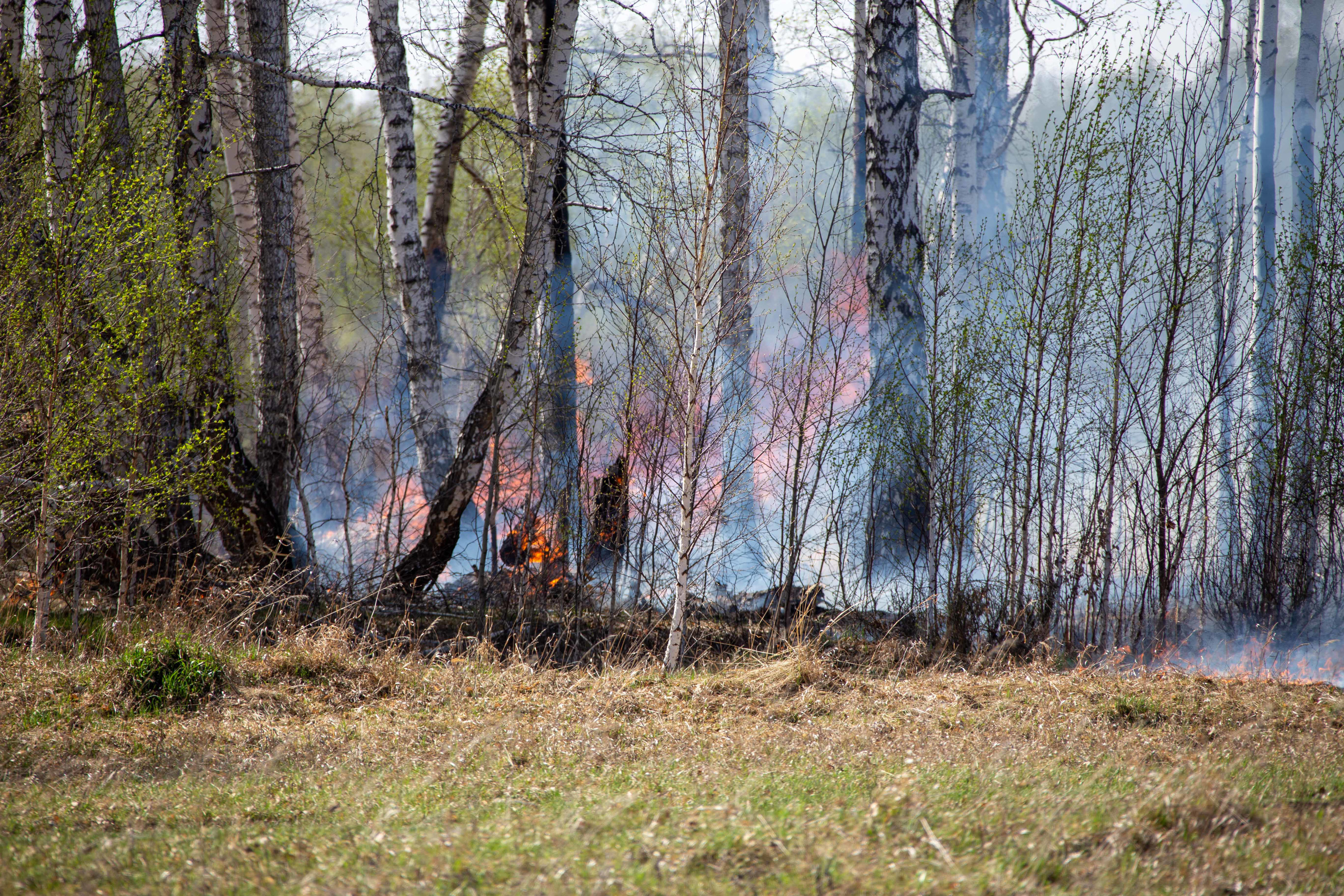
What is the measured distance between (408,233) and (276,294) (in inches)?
59.7

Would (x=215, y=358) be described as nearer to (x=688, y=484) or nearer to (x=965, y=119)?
(x=688, y=484)

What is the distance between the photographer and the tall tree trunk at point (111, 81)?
7531mm

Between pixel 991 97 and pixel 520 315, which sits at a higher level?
pixel 991 97

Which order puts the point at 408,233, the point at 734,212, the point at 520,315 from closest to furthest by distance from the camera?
the point at 734,212
the point at 520,315
the point at 408,233

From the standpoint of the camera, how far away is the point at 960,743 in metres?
4.73

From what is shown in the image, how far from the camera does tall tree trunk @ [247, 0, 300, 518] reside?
887 centimetres

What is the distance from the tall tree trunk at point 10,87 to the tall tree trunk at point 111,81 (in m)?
0.50

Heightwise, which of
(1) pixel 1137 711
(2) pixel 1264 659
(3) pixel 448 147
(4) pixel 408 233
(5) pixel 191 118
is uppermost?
(3) pixel 448 147

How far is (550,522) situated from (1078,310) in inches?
229

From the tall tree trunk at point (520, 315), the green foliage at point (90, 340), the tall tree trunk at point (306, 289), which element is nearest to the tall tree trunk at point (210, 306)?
the green foliage at point (90, 340)

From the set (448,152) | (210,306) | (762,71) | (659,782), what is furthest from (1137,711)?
(448,152)

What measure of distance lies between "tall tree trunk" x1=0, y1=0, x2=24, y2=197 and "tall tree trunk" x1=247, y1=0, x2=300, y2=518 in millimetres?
2024

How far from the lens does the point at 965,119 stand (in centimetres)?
1363

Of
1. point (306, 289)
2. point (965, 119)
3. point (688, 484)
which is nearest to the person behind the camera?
point (688, 484)
